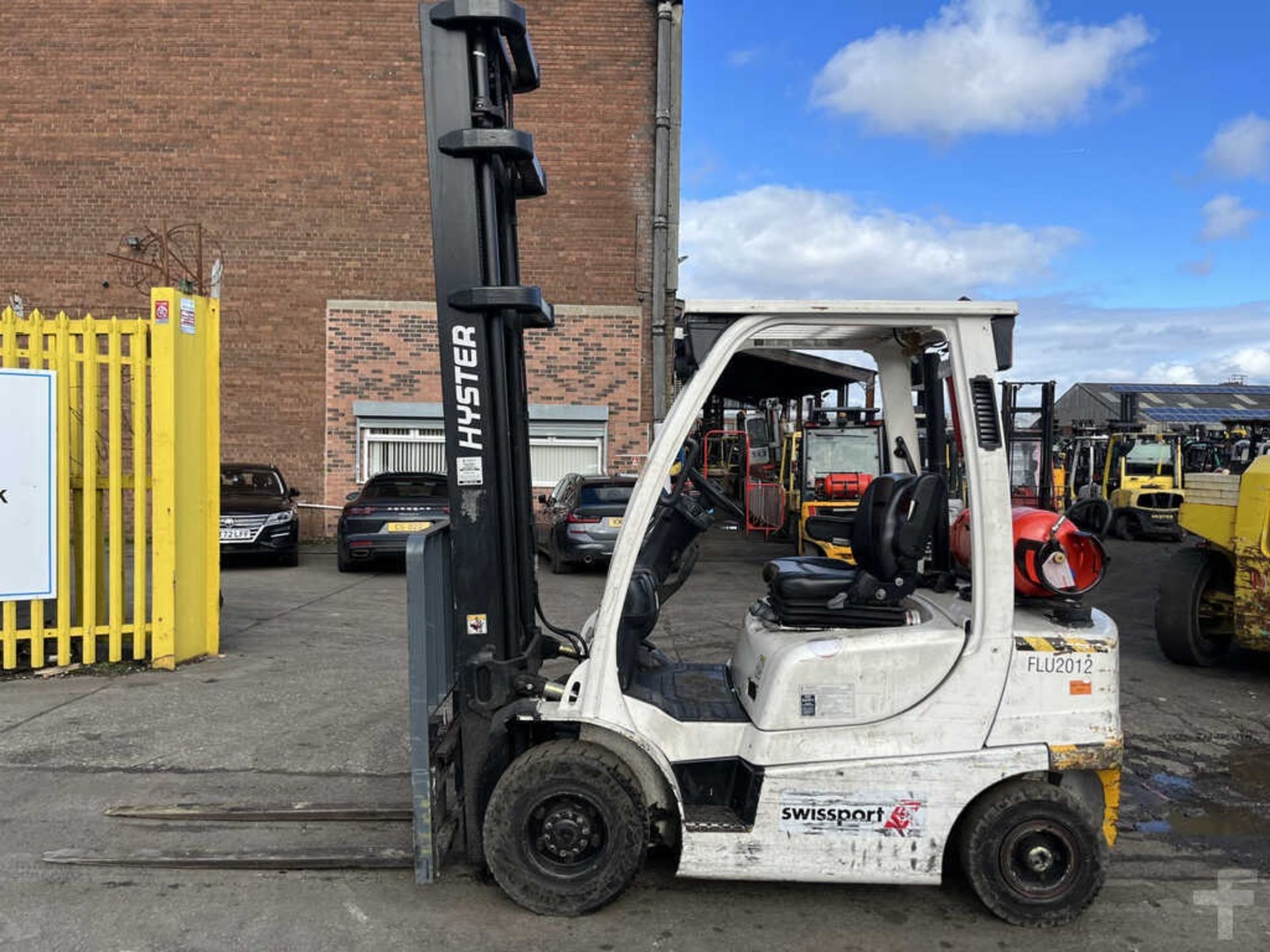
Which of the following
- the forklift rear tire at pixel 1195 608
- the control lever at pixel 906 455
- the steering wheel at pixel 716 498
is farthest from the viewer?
the forklift rear tire at pixel 1195 608

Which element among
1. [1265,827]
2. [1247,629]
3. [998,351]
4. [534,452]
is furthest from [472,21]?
[534,452]

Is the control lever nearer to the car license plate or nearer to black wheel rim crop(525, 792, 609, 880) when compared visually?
black wheel rim crop(525, 792, 609, 880)

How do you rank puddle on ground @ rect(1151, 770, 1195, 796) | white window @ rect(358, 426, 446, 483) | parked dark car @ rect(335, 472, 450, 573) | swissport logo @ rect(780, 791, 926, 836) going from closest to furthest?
1. swissport logo @ rect(780, 791, 926, 836)
2. puddle on ground @ rect(1151, 770, 1195, 796)
3. parked dark car @ rect(335, 472, 450, 573)
4. white window @ rect(358, 426, 446, 483)

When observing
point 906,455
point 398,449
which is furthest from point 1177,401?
point 906,455

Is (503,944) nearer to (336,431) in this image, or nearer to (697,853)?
(697,853)

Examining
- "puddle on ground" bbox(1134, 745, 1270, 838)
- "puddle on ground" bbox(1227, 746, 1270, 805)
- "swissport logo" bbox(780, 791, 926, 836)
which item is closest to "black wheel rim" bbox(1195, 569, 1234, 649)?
"puddle on ground" bbox(1227, 746, 1270, 805)

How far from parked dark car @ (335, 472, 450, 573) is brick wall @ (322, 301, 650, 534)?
368 centimetres

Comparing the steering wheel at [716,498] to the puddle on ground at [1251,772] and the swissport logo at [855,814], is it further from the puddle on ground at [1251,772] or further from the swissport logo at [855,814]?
the puddle on ground at [1251,772]

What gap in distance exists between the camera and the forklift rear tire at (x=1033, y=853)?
3441 millimetres

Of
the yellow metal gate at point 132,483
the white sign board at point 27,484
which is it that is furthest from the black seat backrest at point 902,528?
the white sign board at point 27,484

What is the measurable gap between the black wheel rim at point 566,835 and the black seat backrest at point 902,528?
141 cm

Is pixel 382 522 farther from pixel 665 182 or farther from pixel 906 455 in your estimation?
pixel 906 455

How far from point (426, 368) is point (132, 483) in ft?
33.4

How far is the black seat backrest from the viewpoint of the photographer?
3.66 meters
